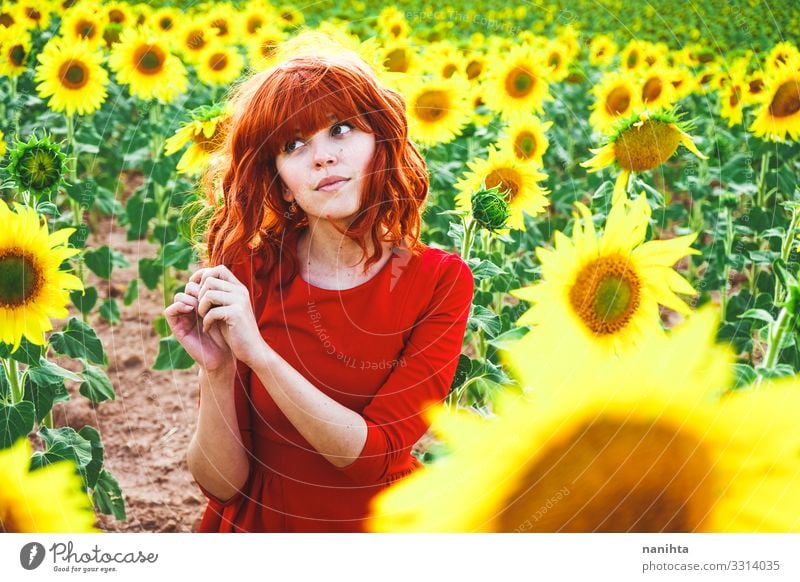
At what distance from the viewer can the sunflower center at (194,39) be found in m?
0.91

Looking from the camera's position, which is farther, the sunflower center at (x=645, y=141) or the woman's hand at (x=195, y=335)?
the sunflower center at (x=645, y=141)

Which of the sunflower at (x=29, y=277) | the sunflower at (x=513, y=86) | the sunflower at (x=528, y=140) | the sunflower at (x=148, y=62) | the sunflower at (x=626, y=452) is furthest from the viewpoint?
the sunflower at (x=148, y=62)

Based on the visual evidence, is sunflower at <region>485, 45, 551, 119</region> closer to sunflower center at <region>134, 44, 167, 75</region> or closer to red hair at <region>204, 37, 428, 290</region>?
red hair at <region>204, 37, 428, 290</region>

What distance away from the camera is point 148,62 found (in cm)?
90

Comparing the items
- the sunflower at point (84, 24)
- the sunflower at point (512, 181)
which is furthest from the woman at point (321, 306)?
the sunflower at point (84, 24)

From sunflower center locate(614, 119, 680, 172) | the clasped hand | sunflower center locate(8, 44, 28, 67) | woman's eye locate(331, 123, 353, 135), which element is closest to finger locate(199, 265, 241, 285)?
the clasped hand

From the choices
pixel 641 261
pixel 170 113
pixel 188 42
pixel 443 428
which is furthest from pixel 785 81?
pixel 170 113

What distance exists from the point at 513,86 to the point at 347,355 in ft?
1.27

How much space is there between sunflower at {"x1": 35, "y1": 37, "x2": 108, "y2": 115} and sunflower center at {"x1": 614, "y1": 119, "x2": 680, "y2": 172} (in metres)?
0.58

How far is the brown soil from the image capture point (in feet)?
2.31

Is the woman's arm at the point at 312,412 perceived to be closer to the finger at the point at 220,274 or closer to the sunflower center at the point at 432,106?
the finger at the point at 220,274

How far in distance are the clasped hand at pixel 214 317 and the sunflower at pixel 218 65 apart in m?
0.51

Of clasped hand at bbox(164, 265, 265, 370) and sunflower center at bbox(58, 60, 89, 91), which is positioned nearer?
clasped hand at bbox(164, 265, 265, 370)

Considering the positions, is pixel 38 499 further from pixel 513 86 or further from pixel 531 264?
pixel 513 86
